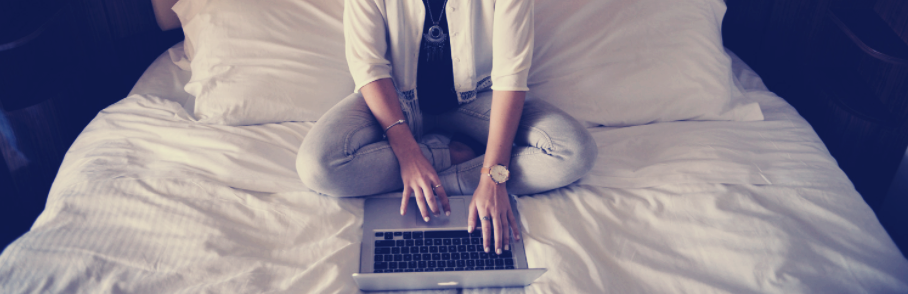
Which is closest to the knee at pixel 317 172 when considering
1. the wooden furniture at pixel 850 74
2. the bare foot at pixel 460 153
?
the bare foot at pixel 460 153

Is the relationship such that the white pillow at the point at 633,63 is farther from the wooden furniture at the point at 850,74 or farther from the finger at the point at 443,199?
the finger at the point at 443,199

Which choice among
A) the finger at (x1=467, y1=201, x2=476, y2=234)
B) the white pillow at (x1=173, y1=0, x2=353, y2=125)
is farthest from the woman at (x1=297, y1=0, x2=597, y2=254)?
the white pillow at (x1=173, y1=0, x2=353, y2=125)

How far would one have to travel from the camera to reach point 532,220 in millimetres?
1062

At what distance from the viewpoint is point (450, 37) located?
3.87 feet

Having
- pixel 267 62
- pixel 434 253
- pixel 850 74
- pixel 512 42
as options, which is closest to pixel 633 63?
pixel 512 42

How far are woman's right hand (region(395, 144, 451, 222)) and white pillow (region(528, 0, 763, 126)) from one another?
41 centimetres

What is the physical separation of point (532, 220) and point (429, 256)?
0.76 ft

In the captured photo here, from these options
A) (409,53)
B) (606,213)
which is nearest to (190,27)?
(409,53)

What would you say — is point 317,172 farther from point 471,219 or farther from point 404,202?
point 471,219

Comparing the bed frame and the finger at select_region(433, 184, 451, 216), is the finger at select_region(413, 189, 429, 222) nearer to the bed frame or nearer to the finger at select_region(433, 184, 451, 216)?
the finger at select_region(433, 184, 451, 216)

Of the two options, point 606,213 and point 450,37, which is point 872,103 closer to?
point 606,213

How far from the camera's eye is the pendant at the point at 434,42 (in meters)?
1.19

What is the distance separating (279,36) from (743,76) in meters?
1.38

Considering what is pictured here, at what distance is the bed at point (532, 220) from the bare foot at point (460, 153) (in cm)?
17
